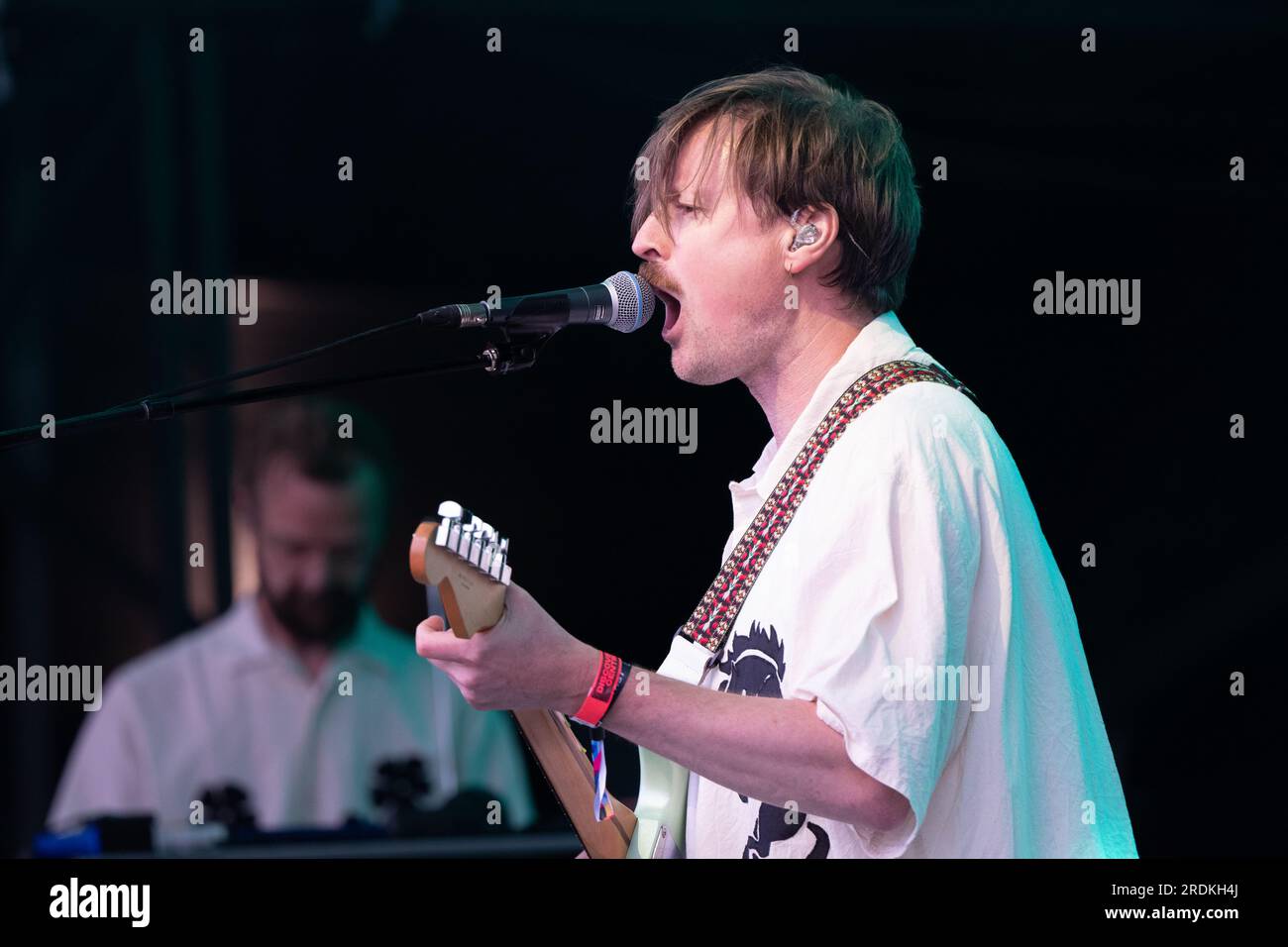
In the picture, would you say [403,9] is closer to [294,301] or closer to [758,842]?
[294,301]

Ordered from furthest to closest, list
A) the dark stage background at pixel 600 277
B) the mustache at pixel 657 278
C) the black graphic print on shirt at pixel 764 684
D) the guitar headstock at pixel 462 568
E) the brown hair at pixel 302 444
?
the brown hair at pixel 302 444 → the dark stage background at pixel 600 277 → the mustache at pixel 657 278 → the black graphic print on shirt at pixel 764 684 → the guitar headstock at pixel 462 568

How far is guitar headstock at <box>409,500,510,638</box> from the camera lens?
1.64 m

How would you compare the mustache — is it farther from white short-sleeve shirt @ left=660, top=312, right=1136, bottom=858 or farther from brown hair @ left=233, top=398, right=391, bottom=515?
brown hair @ left=233, top=398, right=391, bottom=515

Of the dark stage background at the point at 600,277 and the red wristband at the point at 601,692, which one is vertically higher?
the dark stage background at the point at 600,277

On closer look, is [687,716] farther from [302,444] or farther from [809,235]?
[302,444]

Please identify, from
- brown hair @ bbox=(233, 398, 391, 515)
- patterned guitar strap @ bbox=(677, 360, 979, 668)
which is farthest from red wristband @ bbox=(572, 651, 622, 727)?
brown hair @ bbox=(233, 398, 391, 515)

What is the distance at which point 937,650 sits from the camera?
174 cm

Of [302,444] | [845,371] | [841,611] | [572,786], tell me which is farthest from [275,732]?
[841,611]

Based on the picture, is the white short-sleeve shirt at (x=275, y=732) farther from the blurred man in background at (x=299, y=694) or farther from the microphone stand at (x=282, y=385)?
the microphone stand at (x=282, y=385)

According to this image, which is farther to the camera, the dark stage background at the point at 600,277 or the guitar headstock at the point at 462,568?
the dark stage background at the point at 600,277

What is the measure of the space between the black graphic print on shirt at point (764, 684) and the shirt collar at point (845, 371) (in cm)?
26

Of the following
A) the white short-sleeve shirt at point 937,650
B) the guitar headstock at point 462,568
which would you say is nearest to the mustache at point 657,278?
the white short-sleeve shirt at point 937,650

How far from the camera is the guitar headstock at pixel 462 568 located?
1.64 metres

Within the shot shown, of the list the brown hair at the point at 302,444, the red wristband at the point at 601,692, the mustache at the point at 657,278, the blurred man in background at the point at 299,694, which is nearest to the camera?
the red wristband at the point at 601,692
